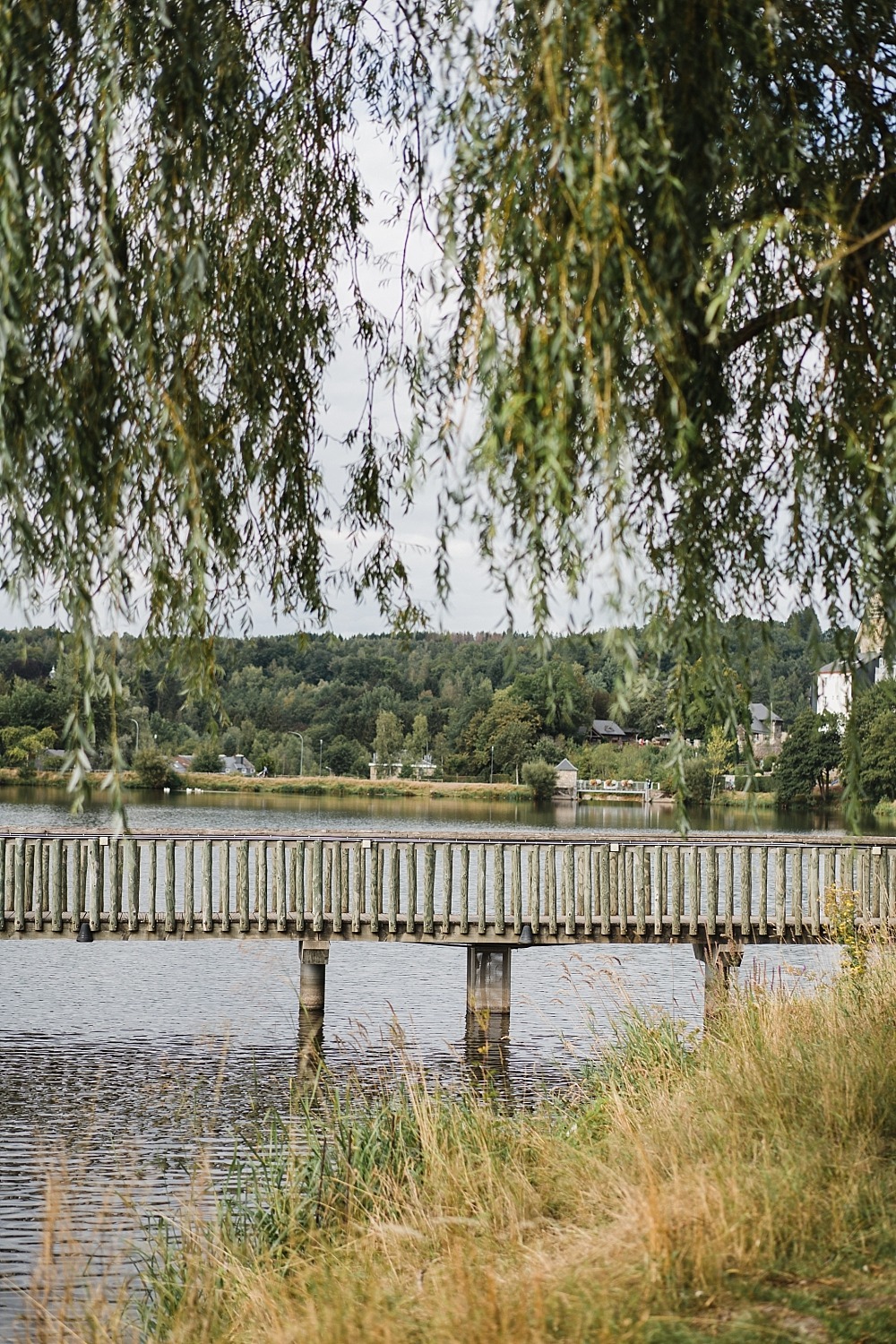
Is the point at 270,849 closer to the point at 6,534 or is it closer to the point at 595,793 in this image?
the point at 6,534

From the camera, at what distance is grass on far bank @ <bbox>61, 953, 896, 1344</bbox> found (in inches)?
186

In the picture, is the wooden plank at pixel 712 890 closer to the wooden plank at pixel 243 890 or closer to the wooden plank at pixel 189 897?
the wooden plank at pixel 243 890

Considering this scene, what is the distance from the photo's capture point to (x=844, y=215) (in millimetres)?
4551

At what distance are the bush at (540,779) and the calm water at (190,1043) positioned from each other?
60.3m

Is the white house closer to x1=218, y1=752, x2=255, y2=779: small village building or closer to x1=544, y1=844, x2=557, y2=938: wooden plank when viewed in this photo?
x1=544, y1=844, x2=557, y2=938: wooden plank

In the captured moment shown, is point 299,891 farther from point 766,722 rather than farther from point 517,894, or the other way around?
point 766,722

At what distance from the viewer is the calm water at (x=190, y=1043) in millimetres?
10977

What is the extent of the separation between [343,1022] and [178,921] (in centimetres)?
329

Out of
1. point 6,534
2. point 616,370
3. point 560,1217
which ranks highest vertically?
point 616,370

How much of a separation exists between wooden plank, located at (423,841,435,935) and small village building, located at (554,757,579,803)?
74.9m

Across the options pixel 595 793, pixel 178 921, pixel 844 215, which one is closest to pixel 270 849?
pixel 178 921

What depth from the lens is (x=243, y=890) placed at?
56.6ft

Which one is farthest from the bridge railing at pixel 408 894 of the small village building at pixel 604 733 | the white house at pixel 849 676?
the small village building at pixel 604 733

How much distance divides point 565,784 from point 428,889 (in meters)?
76.1
